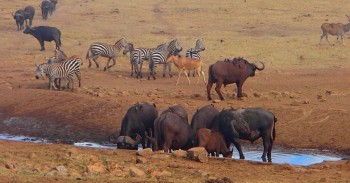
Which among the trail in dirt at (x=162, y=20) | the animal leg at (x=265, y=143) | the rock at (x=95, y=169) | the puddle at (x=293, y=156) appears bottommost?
the puddle at (x=293, y=156)

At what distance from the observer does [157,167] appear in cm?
1228

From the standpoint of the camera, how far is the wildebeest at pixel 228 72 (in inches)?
805

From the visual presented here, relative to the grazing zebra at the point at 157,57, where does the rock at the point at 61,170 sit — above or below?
below

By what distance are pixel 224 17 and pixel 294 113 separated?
22.5m

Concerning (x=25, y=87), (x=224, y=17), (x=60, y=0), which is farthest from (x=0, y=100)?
(x=60, y=0)

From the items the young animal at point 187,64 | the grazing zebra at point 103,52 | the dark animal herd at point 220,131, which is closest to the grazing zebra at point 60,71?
the young animal at point 187,64

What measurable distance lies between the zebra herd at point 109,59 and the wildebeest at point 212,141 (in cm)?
848

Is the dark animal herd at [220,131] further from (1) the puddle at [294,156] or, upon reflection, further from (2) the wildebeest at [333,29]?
(2) the wildebeest at [333,29]

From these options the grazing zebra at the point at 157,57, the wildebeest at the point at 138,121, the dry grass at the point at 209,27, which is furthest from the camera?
the dry grass at the point at 209,27

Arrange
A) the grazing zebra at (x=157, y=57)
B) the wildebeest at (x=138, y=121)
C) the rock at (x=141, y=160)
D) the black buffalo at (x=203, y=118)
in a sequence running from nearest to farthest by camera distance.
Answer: the rock at (x=141, y=160), the black buffalo at (x=203, y=118), the wildebeest at (x=138, y=121), the grazing zebra at (x=157, y=57)

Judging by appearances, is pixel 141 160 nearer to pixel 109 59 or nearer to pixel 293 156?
pixel 293 156

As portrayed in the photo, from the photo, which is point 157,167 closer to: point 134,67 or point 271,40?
point 134,67

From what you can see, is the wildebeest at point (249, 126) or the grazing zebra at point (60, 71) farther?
the grazing zebra at point (60, 71)

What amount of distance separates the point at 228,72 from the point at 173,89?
2.62 meters
